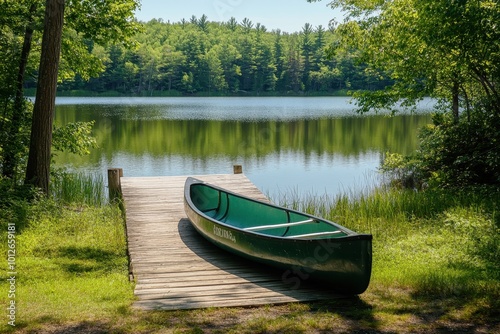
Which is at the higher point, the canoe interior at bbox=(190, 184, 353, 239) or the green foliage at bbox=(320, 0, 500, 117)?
the green foliage at bbox=(320, 0, 500, 117)

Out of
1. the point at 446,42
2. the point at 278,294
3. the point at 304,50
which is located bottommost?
the point at 278,294

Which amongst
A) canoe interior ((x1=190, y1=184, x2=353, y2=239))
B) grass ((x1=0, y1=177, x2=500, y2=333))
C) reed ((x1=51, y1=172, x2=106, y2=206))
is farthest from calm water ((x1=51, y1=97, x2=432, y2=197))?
reed ((x1=51, y1=172, x2=106, y2=206))

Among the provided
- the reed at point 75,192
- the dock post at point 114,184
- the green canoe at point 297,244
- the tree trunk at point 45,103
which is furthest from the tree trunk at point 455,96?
the tree trunk at point 45,103

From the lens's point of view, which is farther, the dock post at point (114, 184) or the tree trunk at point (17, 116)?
the dock post at point (114, 184)

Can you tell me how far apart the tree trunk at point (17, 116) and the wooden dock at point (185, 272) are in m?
2.53

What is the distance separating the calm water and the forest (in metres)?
49.5

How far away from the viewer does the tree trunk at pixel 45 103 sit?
374 inches

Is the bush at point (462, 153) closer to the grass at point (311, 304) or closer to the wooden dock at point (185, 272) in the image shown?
the grass at point (311, 304)

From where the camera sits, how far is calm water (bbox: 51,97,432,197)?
62.2ft

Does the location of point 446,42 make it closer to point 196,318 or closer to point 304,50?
point 196,318

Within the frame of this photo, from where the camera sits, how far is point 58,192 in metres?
12.6

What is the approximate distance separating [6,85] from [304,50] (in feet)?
304

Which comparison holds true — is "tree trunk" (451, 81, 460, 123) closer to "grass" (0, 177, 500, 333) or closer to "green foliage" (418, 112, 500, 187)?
"green foliage" (418, 112, 500, 187)

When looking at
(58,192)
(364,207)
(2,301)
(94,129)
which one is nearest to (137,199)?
(58,192)
